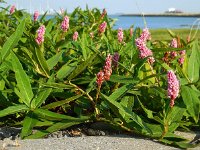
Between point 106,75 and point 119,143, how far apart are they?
0.29 metres

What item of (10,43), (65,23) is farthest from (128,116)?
(65,23)

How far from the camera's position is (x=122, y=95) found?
205 cm

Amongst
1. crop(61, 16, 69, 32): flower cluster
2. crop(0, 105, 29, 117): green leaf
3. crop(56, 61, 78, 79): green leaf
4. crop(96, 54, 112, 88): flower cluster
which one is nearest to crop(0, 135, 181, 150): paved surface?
crop(0, 105, 29, 117): green leaf

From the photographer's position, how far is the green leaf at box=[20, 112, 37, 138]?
191cm

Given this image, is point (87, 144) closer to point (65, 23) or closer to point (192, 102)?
point (192, 102)

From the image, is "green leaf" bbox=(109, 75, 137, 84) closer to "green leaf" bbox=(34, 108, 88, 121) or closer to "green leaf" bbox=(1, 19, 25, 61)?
"green leaf" bbox=(34, 108, 88, 121)

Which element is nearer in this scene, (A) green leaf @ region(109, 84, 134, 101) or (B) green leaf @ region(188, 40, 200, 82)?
(A) green leaf @ region(109, 84, 134, 101)

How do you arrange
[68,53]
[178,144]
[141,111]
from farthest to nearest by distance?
1. [68,53]
2. [141,111]
3. [178,144]

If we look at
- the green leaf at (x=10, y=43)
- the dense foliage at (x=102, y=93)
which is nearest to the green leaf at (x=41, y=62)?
the dense foliage at (x=102, y=93)

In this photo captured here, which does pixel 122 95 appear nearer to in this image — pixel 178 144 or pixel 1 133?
pixel 178 144

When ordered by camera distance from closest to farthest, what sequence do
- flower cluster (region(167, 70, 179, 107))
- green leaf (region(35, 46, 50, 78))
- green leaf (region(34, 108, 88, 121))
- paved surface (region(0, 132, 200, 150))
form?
flower cluster (region(167, 70, 179, 107)) → paved surface (region(0, 132, 200, 150)) → green leaf (region(34, 108, 88, 121)) → green leaf (region(35, 46, 50, 78))

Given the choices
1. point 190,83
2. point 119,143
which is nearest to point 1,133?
point 119,143

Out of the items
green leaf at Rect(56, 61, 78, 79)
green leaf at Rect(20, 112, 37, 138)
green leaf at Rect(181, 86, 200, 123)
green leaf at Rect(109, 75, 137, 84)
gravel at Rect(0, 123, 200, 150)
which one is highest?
green leaf at Rect(56, 61, 78, 79)

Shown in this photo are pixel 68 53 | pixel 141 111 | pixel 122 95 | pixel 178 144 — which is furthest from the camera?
pixel 68 53
